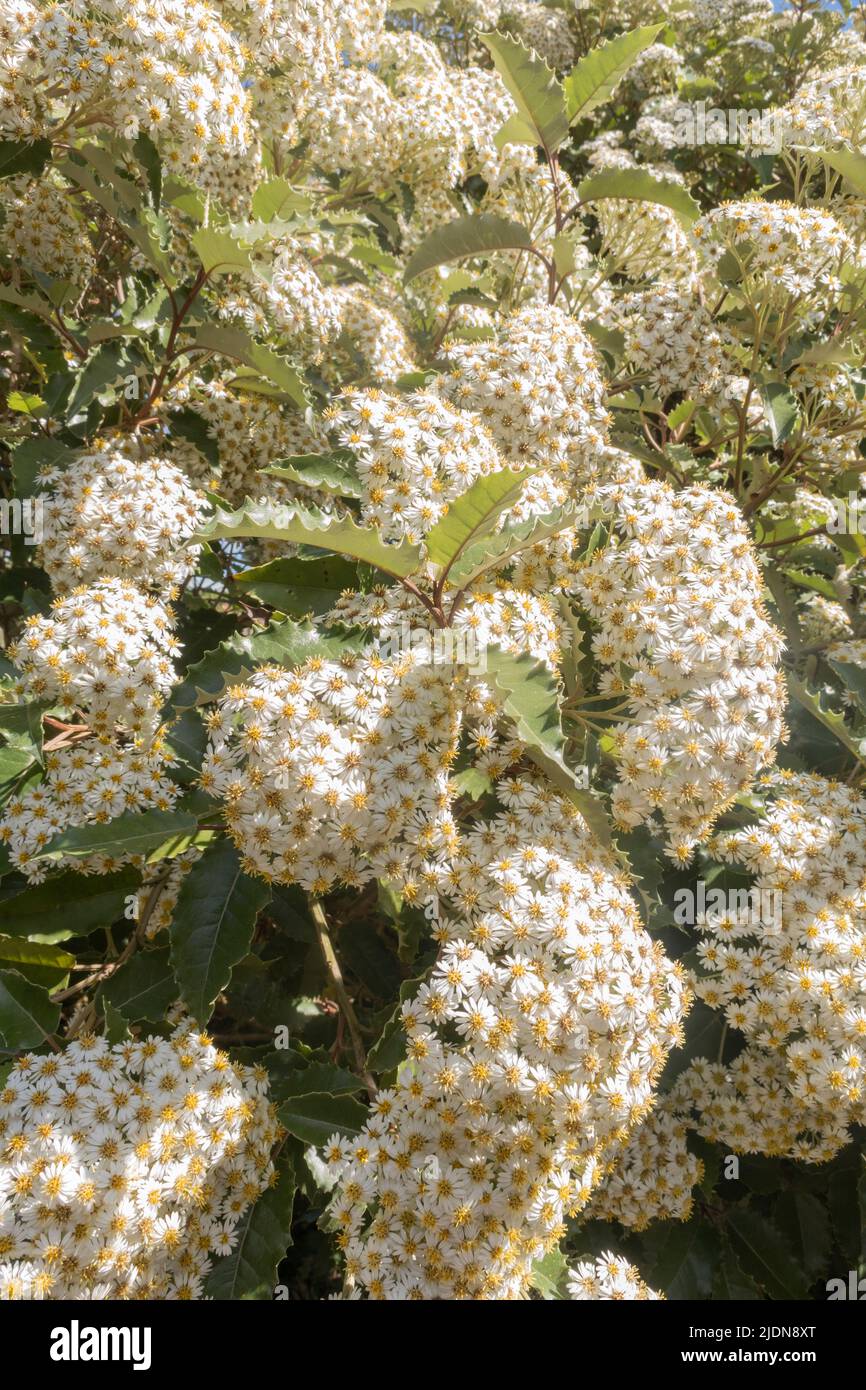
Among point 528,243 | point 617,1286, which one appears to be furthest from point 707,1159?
point 528,243

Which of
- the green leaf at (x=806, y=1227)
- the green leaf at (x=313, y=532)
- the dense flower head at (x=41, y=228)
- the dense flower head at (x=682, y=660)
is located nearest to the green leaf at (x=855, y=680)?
the dense flower head at (x=682, y=660)

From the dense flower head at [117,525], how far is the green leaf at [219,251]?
62 centimetres

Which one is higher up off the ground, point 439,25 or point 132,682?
point 439,25

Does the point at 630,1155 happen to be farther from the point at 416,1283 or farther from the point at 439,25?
the point at 439,25

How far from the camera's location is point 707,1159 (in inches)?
110

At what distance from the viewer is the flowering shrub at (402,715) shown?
197cm

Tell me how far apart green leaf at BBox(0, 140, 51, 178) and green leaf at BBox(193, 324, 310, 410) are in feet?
2.40

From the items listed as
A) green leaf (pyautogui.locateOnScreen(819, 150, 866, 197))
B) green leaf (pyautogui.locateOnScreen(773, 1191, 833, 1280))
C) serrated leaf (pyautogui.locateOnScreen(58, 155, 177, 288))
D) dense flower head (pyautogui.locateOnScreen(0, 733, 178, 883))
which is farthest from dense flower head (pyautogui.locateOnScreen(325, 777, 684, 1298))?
green leaf (pyautogui.locateOnScreen(819, 150, 866, 197))

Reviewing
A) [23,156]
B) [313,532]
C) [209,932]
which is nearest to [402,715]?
[313,532]

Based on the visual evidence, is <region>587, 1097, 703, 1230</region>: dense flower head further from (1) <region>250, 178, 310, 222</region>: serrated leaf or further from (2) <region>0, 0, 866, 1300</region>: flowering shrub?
(1) <region>250, 178, 310, 222</region>: serrated leaf

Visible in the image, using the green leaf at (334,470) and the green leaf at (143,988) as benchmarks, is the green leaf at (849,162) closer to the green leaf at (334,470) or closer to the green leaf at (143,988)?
the green leaf at (334,470)

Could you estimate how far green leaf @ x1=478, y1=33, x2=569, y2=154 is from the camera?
327cm

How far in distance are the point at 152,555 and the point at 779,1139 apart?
2.41m

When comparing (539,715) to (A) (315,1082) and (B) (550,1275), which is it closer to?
(A) (315,1082)
